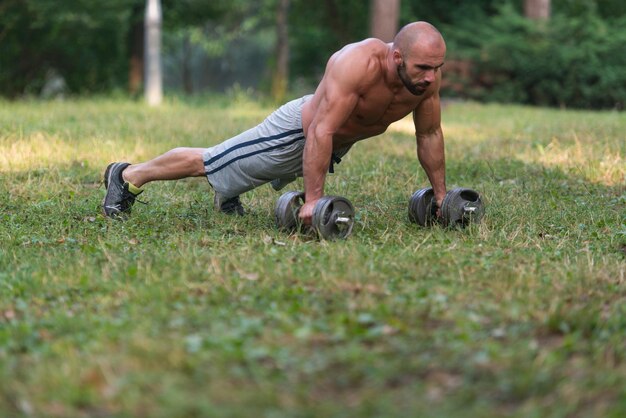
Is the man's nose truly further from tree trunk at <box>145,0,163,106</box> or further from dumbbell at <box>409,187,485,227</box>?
tree trunk at <box>145,0,163,106</box>

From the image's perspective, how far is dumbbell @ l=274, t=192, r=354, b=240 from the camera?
6.04 m

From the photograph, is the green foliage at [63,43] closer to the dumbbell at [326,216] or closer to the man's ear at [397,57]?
the dumbbell at [326,216]

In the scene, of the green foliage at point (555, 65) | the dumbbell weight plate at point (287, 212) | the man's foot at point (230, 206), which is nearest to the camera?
the dumbbell weight plate at point (287, 212)

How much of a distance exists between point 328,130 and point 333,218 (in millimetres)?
543

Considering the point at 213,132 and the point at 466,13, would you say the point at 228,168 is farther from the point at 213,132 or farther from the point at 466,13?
the point at 466,13

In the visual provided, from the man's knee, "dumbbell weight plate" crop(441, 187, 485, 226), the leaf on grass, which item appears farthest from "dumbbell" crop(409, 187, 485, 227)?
the leaf on grass

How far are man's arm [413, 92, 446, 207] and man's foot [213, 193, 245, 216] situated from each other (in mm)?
1425

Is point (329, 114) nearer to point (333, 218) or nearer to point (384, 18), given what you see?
point (333, 218)

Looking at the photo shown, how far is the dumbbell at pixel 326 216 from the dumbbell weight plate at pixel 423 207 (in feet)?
2.30

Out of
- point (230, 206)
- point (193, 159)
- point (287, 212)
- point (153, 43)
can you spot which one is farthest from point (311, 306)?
point (153, 43)

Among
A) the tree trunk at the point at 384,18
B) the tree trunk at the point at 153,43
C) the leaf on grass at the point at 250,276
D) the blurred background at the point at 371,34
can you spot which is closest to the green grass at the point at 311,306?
the leaf on grass at the point at 250,276

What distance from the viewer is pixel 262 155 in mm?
6527

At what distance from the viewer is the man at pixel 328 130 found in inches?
238

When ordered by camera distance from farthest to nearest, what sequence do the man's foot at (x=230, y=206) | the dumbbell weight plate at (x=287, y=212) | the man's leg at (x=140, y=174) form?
the man's foot at (x=230, y=206) → the man's leg at (x=140, y=174) → the dumbbell weight plate at (x=287, y=212)
